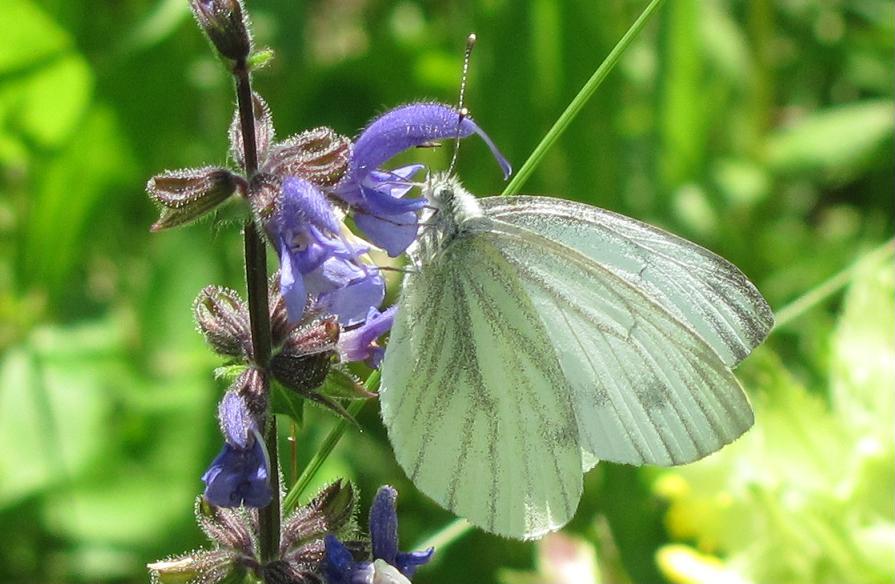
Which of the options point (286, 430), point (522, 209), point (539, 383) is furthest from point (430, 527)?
point (522, 209)

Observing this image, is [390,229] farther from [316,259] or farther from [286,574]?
[286,574]

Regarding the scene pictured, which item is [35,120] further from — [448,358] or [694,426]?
[694,426]

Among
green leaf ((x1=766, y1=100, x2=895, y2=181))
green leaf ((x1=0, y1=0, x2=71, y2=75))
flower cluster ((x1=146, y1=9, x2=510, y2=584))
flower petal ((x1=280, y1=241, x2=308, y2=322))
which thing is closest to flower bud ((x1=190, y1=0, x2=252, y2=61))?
flower cluster ((x1=146, y1=9, x2=510, y2=584))

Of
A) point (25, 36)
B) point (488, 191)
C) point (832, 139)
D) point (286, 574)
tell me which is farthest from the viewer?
point (832, 139)

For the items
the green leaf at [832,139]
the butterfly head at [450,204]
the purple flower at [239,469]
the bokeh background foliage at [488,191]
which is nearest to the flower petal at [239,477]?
the purple flower at [239,469]

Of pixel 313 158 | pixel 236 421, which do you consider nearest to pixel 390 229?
pixel 313 158
